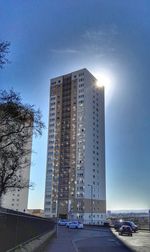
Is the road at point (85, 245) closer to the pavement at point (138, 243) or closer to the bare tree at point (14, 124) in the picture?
the pavement at point (138, 243)

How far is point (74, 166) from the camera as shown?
490 ft

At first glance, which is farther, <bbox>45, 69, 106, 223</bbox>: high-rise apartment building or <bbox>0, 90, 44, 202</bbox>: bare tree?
<bbox>45, 69, 106, 223</bbox>: high-rise apartment building

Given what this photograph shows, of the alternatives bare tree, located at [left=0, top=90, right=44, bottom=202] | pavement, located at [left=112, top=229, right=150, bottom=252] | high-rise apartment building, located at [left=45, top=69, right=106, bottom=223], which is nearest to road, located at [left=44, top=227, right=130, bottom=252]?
pavement, located at [left=112, top=229, right=150, bottom=252]

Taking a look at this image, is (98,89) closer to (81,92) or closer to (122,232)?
(81,92)

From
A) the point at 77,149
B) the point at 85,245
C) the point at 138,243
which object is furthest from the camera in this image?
the point at 77,149

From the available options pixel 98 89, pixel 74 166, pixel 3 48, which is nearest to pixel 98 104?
pixel 98 89

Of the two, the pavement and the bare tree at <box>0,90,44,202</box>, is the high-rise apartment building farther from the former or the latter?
the bare tree at <box>0,90,44,202</box>

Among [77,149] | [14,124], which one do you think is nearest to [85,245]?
[14,124]

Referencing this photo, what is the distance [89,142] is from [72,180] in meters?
17.6

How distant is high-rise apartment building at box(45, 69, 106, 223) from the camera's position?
479ft

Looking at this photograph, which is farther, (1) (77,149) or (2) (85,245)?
(1) (77,149)

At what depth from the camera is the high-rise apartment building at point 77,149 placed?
146125 mm

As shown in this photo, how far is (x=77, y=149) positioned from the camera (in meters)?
151

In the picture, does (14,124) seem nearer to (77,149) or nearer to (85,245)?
(85,245)
